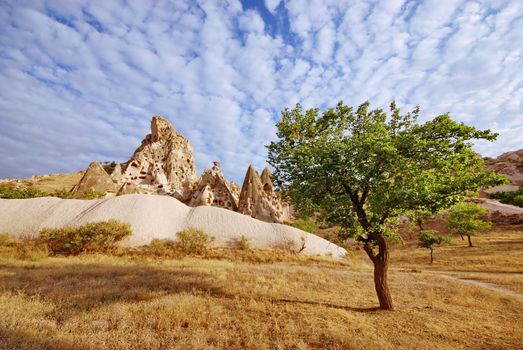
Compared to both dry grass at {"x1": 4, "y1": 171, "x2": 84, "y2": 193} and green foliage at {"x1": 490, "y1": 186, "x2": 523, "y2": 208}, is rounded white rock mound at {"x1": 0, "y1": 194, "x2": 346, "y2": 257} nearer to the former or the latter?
green foliage at {"x1": 490, "y1": 186, "x2": 523, "y2": 208}

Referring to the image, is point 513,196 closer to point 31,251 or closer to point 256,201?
point 256,201

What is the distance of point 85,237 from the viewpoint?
22.6 meters

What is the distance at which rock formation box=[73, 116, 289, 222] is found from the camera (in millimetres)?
42281

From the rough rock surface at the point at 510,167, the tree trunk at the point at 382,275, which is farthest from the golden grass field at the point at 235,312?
the rough rock surface at the point at 510,167

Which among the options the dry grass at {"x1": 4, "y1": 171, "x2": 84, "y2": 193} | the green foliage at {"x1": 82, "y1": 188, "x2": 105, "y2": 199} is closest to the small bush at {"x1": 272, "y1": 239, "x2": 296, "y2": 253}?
the green foliage at {"x1": 82, "y1": 188, "x2": 105, "y2": 199}

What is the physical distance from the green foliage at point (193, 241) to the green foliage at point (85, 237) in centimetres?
530

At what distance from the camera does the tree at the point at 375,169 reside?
917cm

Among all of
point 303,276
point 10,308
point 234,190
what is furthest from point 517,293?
point 234,190

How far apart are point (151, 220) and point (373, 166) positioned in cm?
2346

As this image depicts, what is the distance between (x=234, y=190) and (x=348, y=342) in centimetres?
4601

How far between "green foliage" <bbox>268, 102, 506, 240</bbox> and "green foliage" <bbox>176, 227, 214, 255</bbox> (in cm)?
1565

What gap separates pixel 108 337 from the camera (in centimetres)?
654

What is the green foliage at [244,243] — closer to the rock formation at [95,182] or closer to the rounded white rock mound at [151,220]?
the rounded white rock mound at [151,220]

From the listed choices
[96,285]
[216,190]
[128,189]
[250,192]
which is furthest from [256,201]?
[96,285]
